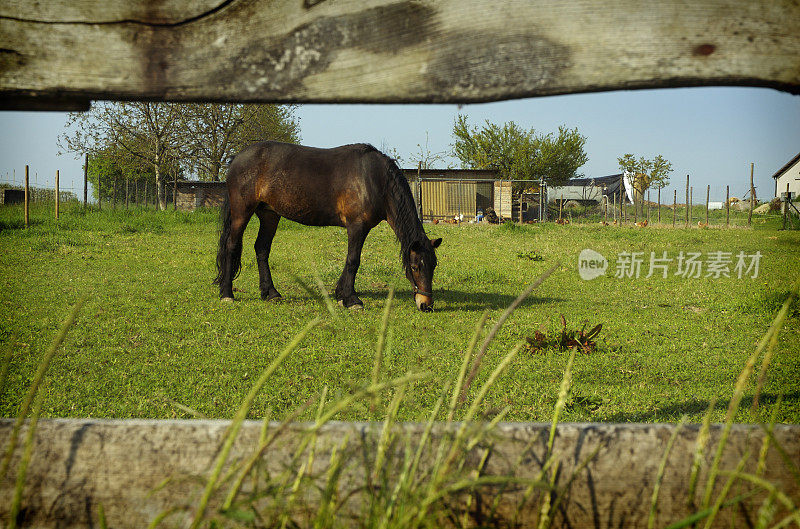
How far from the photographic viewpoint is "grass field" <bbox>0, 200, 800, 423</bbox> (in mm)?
4805

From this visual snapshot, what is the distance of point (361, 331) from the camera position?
287 inches

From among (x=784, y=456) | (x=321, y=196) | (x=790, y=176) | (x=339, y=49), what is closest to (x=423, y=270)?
(x=321, y=196)

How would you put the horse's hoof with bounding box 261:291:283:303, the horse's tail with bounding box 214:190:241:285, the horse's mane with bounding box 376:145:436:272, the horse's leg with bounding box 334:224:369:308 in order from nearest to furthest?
1. the horse's mane with bounding box 376:145:436:272
2. the horse's leg with bounding box 334:224:369:308
3. the horse's hoof with bounding box 261:291:283:303
4. the horse's tail with bounding box 214:190:241:285

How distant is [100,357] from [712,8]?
6140 millimetres

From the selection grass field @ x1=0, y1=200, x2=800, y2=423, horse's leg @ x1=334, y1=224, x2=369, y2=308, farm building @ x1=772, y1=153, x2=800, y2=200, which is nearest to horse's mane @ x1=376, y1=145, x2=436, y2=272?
horse's leg @ x1=334, y1=224, x2=369, y2=308

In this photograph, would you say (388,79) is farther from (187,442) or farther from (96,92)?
(187,442)

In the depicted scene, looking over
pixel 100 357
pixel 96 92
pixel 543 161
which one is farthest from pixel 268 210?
pixel 543 161

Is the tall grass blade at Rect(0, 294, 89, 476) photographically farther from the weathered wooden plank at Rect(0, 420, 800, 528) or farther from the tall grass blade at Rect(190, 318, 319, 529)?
the weathered wooden plank at Rect(0, 420, 800, 528)

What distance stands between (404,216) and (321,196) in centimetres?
147

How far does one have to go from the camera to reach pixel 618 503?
4.69 feet

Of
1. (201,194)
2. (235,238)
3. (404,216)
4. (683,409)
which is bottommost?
(683,409)

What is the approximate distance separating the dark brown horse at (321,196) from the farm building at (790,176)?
44.4 metres

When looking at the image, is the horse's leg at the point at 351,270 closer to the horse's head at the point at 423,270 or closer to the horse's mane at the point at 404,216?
the horse's mane at the point at 404,216

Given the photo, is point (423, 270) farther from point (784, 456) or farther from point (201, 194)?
point (201, 194)
